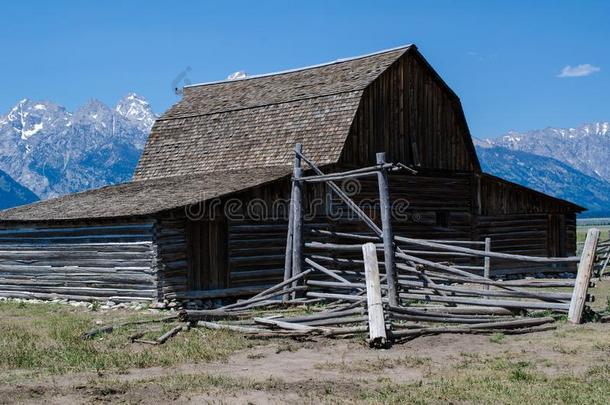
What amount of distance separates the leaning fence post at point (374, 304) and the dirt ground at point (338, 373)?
224mm

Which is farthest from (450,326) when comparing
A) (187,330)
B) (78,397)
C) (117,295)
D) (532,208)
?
(532,208)

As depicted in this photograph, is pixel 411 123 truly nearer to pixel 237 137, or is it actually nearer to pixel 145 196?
pixel 237 137

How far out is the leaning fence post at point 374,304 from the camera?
12680 mm

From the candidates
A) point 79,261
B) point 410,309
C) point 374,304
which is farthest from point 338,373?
point 79,261

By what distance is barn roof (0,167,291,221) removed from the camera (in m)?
20.7

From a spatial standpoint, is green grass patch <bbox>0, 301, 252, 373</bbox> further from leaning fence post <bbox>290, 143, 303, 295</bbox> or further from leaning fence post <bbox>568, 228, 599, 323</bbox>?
leaning fence post <bbox>568, 228, 599, 323</bbox>

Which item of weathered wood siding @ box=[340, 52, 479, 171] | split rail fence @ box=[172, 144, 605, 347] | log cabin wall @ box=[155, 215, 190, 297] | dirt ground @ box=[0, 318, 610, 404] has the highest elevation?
weathered wood siding @ box=[340, 52, 479, 171]

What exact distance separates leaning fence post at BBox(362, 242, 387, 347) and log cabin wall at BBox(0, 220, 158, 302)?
292 inches

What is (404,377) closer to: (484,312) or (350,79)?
(484,312)

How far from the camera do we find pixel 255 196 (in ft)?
70.9

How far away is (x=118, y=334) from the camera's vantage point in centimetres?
1482

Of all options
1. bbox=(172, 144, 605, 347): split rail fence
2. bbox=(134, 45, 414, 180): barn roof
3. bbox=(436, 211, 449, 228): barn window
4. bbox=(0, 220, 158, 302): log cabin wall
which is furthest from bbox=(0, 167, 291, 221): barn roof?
bbox=(436, 211, 449, 228): barn window

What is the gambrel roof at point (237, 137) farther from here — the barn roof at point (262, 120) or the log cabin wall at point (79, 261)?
the log cabin wall at point (79, 261)

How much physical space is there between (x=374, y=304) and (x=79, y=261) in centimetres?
1146
